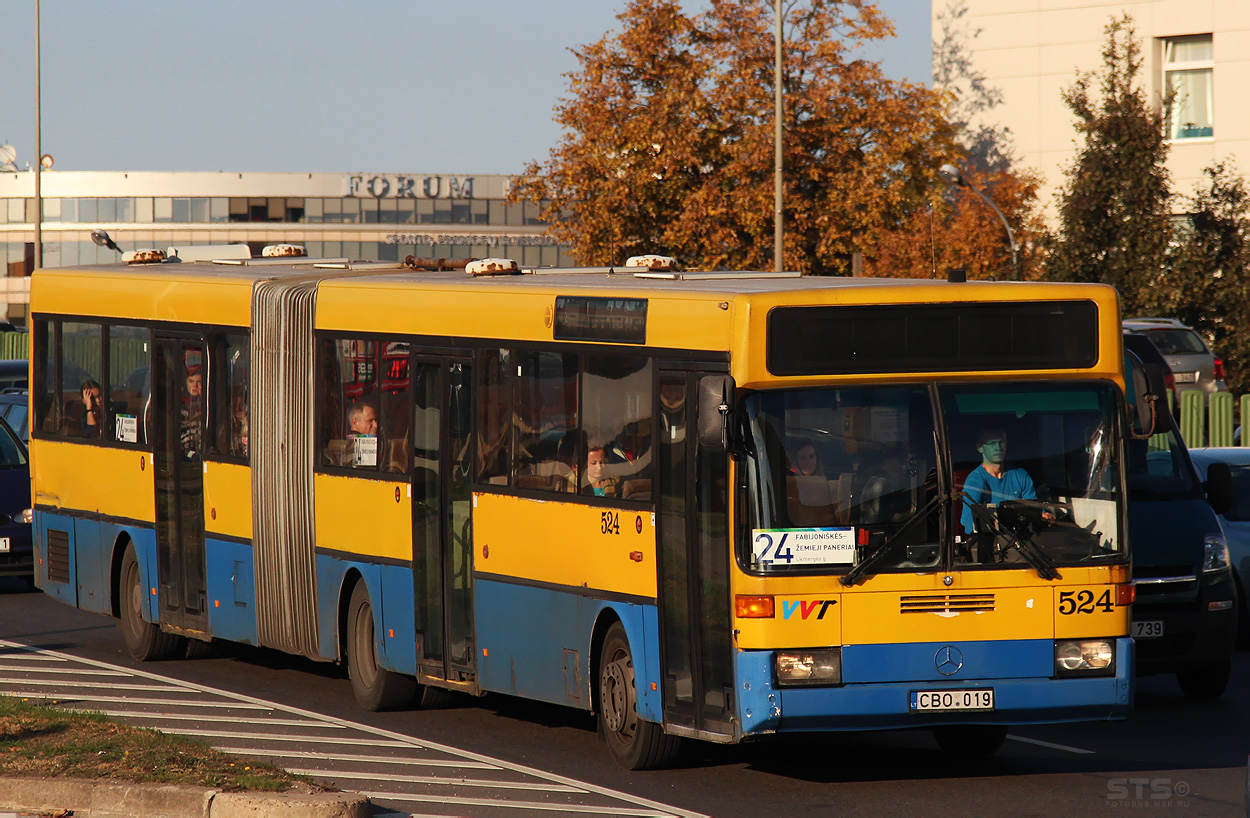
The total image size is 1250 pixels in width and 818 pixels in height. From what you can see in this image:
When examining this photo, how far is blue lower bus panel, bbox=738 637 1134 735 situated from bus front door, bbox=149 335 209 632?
22.0 ft

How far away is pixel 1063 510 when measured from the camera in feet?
30.5

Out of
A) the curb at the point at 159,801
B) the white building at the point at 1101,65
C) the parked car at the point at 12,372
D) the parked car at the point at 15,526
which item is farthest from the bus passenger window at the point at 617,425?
the white building at the point at 1101,65

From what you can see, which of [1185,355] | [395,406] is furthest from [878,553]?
[1185,355]

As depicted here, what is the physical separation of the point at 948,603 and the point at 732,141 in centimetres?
3624

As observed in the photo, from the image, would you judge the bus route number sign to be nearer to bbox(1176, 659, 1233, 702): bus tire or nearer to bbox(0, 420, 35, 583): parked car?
bbox(1176, 659, 1233, 702): bus tire

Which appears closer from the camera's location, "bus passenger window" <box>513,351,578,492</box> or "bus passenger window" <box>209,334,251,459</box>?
"bus passenger window" <box>513,351,578,492</box>

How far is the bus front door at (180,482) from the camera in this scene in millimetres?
14562

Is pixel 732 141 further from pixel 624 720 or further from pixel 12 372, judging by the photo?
pixel 624 720

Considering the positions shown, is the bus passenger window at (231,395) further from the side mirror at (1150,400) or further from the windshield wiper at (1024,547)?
the windshield wiper at (1024,547)

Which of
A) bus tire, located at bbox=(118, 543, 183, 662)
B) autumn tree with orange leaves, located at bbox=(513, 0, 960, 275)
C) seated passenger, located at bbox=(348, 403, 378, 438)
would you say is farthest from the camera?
autumn tree with orange leaves, located at bbox=(513, 0, 960, 275)

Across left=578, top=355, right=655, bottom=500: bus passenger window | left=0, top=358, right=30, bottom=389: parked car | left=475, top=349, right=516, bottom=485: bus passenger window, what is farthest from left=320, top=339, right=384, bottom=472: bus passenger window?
left=0, top=358, right=30, bottom=389: parked car

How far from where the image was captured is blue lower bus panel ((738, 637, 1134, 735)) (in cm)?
895

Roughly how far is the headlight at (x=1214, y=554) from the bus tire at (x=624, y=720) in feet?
14.3

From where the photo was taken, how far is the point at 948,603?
357 inches
